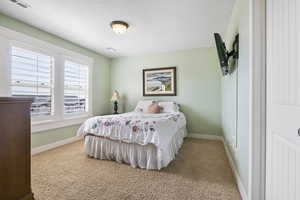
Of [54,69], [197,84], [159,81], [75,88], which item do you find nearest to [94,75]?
[75,88]

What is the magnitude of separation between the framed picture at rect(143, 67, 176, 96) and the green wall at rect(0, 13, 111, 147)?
132 cm

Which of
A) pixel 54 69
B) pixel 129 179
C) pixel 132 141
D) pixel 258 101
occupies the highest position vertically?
pixel 54 69

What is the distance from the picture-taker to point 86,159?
2438 mm

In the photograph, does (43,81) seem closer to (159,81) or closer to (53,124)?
(53,124)

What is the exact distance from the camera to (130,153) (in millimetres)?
2209

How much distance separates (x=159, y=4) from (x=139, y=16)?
43 cm

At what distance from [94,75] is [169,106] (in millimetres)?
2331

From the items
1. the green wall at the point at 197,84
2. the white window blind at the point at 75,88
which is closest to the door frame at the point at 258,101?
the green wall at the point at 197,84

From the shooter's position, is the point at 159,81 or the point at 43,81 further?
the point at 159,81

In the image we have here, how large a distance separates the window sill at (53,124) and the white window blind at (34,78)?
17cm

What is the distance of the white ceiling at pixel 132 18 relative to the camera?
6.68ft

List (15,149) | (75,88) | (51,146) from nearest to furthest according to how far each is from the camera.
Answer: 1. (15,149)
2. (51,146)
3. (75,88)

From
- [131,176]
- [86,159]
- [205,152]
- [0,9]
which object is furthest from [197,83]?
[0,9]
